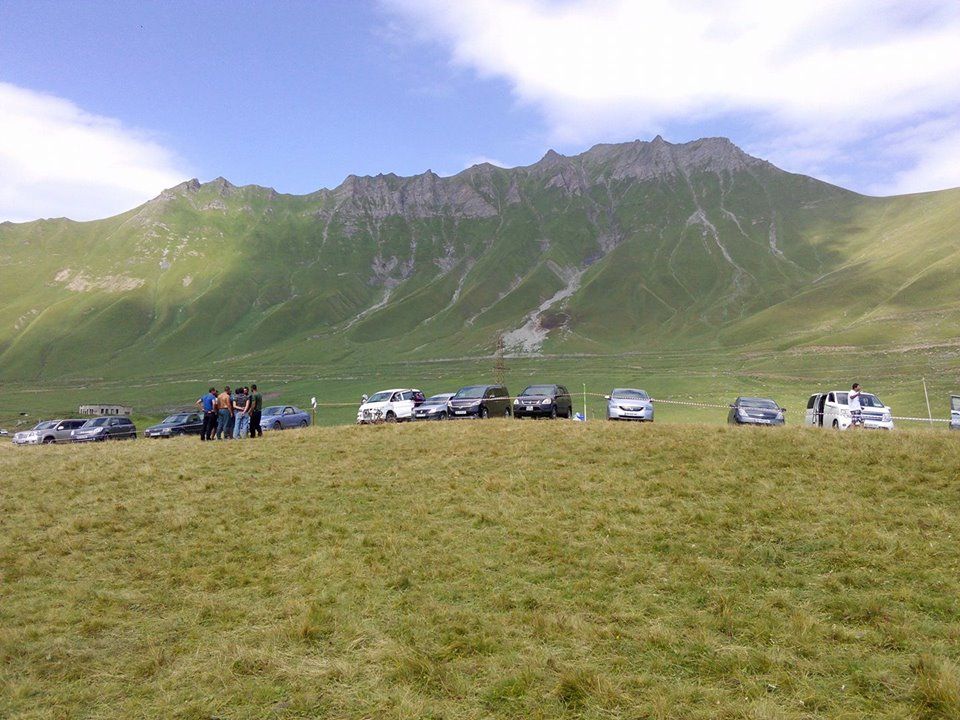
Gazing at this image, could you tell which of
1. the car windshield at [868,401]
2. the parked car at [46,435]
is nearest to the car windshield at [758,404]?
the car windshield at [868,401]

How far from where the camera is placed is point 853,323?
444 ft

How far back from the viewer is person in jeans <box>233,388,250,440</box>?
2791 cm

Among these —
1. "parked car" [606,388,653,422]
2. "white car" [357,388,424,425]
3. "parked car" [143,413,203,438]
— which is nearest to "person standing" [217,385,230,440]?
"white car" [357,388,424,425]

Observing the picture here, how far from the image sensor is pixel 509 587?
9.52 m

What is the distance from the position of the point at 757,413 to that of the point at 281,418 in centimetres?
2994

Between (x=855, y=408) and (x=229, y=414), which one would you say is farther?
(x=229, y=414)

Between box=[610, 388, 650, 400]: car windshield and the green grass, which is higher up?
box=[610, 388, 650, 400]: car windshield

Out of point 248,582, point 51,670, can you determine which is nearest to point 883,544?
point 248,582

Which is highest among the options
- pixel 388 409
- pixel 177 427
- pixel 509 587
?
pixel 388 409

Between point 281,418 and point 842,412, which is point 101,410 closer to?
point 281,418

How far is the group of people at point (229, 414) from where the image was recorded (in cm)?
2744

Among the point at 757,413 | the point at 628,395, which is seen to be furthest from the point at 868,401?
the point at 628,395

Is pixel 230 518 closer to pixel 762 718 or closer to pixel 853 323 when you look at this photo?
pixel 762 718

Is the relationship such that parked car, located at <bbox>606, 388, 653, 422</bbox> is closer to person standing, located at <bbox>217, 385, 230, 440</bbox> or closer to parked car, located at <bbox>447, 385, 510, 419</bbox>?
parked car, located at <bbox>447, 385, 510, 419</bbox>
